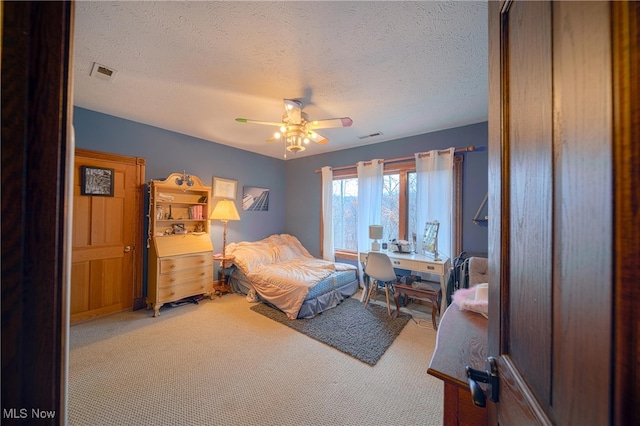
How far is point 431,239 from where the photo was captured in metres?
3.26

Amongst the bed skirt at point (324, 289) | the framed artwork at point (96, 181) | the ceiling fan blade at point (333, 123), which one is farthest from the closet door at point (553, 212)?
the framed artwork at point (96, 181)

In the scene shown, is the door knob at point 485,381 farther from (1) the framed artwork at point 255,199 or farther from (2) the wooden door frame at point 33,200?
(1) the framed artwork at point 255,199

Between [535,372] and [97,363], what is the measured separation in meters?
3.08

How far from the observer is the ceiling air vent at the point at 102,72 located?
2.00 meters

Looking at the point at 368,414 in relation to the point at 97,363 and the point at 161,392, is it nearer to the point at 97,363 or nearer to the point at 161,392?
the point at 161,392

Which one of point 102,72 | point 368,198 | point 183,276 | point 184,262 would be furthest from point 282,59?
point 183,276

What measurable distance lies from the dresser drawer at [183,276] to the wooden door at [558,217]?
3.55 m

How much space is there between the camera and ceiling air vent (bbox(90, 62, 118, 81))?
78.9 inches

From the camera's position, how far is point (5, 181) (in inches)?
14.7

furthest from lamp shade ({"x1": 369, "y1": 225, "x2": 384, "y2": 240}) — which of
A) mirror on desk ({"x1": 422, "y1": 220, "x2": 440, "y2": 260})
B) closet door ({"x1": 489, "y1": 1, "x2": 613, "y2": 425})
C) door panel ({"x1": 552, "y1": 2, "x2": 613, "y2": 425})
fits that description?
door panel ({"x1": 552, "y1": 2, "x2": 613, "y2": 425})

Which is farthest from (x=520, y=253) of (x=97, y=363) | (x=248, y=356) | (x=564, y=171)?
(x=97, y=363)

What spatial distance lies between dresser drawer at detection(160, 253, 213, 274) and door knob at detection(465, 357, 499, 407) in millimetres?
3484

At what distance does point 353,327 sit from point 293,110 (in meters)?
2.59

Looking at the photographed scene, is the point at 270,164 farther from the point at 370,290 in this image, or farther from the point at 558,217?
the point at 558,217
